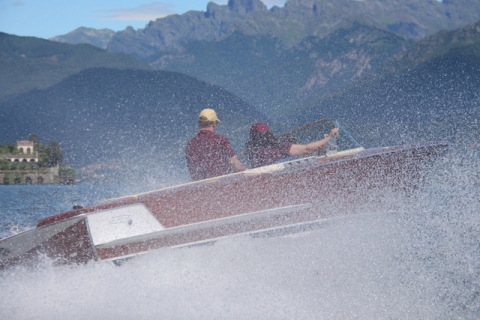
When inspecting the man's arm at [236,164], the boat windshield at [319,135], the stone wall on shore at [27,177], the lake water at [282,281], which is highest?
the boat windshield at [319,135]

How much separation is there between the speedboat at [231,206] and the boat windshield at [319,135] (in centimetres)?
28

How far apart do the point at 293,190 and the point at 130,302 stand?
2.28 metres

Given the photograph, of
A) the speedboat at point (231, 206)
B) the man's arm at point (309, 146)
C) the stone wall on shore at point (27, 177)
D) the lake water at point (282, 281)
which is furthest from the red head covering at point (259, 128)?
the stone wall on shore at point (27, 177)

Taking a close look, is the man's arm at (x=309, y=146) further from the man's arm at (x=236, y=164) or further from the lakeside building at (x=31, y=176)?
the lakeside building at (x=31, y=176)

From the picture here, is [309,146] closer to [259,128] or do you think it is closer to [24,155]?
[259,128]

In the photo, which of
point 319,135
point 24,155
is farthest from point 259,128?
point 24,155

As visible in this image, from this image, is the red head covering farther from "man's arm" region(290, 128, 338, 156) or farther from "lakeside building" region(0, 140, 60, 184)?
→ "lakeside building" region(0, 140, 60, 184)

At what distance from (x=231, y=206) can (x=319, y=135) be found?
190 centimetres

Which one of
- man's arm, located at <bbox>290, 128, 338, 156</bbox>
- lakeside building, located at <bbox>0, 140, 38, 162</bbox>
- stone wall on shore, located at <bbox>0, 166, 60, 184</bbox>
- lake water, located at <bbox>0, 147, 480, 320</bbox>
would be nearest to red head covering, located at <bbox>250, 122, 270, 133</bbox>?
man's arm, located at <bbox>290, 128, 338, 156</bbox>

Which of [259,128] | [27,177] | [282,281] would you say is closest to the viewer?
[282,281]

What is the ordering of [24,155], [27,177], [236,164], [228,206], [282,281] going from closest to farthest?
1. [282,281]
2. [228,206]
3. [236,164]
4. [27,177]
5. [24,155]

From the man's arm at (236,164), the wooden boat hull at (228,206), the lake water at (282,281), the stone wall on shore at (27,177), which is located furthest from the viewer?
the stone wall on shore at (27,177)

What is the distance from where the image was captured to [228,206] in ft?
23.8

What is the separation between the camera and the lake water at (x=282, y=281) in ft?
20.1
